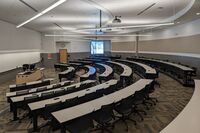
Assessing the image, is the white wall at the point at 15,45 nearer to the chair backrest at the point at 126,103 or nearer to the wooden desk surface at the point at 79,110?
the wooden desk surface at the point at 79,110

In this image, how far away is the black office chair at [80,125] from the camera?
13.3 ft

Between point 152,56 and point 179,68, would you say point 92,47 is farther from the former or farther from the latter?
point 179,68

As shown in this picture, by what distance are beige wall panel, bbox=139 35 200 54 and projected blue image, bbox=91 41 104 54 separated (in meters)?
6.27

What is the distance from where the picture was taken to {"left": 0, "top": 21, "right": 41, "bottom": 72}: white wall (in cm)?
1116

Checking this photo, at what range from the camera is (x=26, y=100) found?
5898mm

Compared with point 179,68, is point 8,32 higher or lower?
higher

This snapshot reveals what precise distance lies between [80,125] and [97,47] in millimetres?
21317

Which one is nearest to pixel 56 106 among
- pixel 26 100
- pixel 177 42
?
pixel 26 100

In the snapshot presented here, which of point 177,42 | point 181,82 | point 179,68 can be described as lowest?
point 181,82

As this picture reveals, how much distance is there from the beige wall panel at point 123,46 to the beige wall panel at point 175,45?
165 cm

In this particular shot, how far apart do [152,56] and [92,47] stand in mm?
8738

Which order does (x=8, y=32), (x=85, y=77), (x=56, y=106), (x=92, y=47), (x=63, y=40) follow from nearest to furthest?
1. (x=56, y=106)
2. (x=85, y=77)
3. (x=8, y=32)
4. (x=63, y=40)
5. (x=92, y=47)

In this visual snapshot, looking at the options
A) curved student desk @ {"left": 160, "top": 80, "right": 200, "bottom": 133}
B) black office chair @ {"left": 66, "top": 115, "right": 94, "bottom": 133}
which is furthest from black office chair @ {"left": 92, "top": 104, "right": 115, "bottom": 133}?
curved student desk @ {"left": 160, "top": 80, "right": 200, "bottom": 133}

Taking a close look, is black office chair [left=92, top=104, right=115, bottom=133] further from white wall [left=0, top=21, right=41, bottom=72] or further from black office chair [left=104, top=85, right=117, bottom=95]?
white wall [left=0, top=21, right=41, bottom=72]
